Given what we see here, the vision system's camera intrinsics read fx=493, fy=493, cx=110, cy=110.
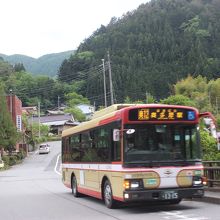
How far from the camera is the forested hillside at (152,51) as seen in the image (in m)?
114

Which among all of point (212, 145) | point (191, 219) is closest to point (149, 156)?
point (191, 219)

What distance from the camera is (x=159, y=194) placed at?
509 inches

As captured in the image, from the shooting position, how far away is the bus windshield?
13.1 metres

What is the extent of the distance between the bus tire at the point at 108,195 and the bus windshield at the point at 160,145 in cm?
173

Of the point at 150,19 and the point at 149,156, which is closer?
the point at 149,156

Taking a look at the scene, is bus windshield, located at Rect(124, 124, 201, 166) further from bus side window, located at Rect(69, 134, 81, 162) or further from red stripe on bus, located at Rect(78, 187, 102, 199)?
bus side window, located at Rect(69, 134, 81, 162)

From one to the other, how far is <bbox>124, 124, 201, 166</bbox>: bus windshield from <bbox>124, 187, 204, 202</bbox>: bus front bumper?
2.31 ft

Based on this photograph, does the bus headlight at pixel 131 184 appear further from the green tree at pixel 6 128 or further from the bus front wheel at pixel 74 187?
the green tree at pixel 6 128

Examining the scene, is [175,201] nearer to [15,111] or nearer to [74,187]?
[74,187]

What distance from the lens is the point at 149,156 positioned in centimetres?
1309

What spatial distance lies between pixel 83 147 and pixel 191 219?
704 centimetres

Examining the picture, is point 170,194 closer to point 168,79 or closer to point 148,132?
point 148,132

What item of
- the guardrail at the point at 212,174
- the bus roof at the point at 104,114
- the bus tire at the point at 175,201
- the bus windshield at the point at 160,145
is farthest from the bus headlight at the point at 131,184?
the guardrail at the point at 212,174

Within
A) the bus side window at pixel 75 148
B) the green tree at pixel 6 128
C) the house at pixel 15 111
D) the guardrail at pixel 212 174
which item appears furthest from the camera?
the house at pixel 15 111
